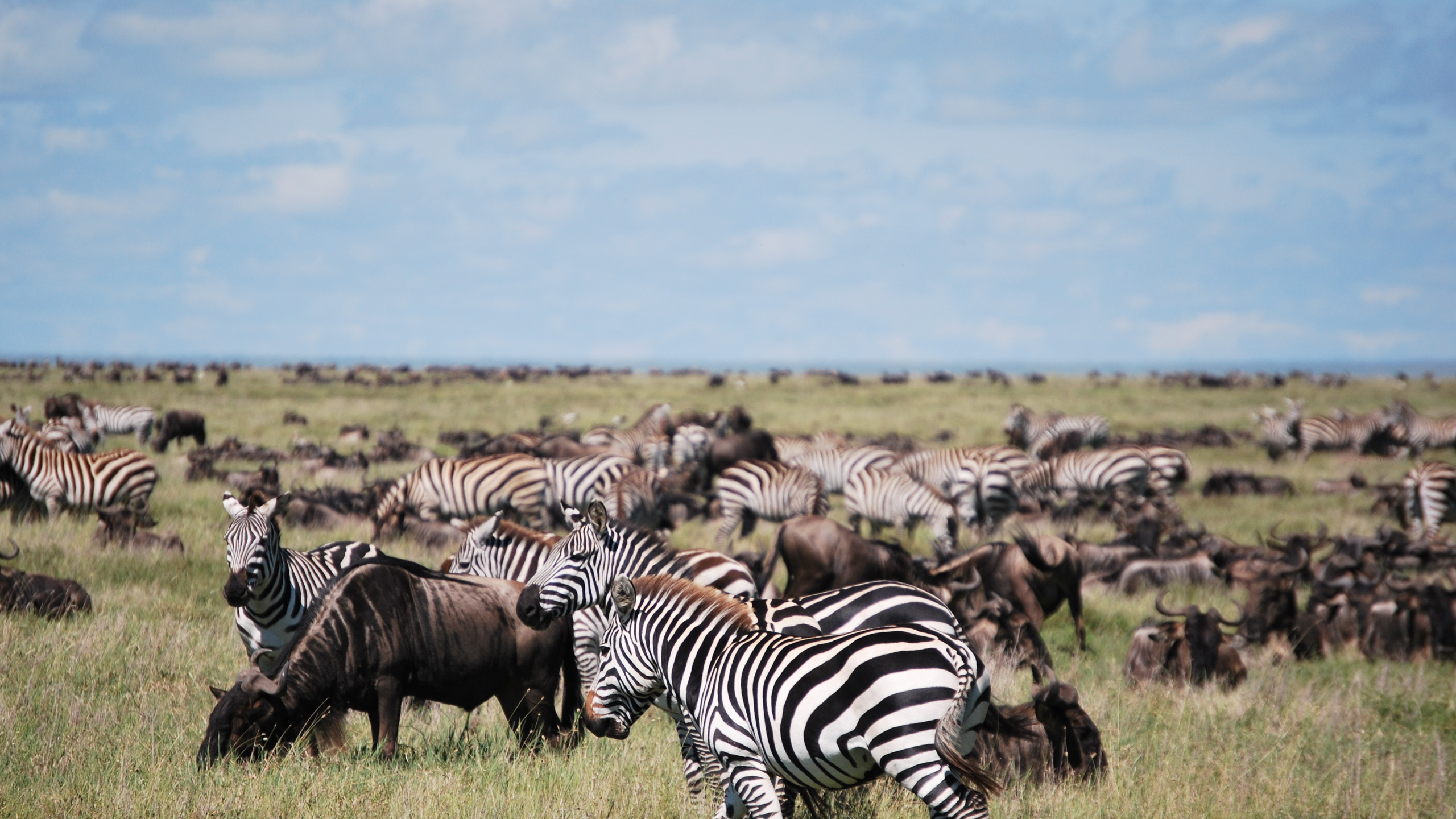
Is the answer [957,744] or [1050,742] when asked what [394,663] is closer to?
[957,744]

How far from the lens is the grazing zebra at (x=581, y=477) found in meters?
Result: 19.0

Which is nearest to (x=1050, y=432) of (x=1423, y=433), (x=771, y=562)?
(x=1423, y=433)

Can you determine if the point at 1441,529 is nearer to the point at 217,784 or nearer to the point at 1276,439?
the point at 1276,439

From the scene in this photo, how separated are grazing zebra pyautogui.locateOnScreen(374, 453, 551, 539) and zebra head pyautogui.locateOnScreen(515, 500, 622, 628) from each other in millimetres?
10627

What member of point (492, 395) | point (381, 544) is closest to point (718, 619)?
point (381, 544)

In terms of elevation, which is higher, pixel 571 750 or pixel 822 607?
pixel 822 607

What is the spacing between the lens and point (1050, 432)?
34.0 metres

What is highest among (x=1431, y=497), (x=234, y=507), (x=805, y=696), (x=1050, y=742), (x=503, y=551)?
(x=234, y=507)

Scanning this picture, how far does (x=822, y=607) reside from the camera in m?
7.41

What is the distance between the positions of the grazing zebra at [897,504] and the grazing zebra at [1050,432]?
12.7 m

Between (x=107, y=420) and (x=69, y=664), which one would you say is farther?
(x=107, y=420)

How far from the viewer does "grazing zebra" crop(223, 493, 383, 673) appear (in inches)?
318

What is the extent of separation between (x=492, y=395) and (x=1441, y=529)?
44.7 metres

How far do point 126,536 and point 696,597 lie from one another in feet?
37.8
